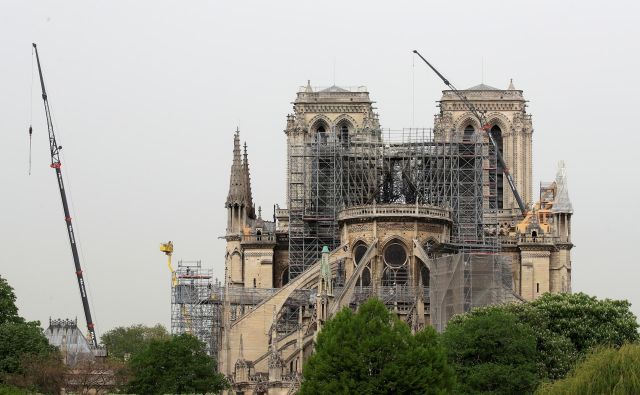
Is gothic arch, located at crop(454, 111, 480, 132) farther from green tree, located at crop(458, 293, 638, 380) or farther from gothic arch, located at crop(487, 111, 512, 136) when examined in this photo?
green tree, located at crop(458, 293, 638, 380)

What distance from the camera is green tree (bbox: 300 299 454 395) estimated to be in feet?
268

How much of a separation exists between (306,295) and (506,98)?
29.5 meters

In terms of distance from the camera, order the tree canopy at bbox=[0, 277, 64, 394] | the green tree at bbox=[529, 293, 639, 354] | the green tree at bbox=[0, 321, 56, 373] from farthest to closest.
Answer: the green tree at bbox=[0, 321, 56, 373] → the tree canopy at bbox=[0, 277, 64, 394] → the green tree at bbox=[529, 293, 639, 354]

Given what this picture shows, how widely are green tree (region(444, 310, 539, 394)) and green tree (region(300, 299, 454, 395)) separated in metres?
6.26

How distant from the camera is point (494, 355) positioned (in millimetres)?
92125

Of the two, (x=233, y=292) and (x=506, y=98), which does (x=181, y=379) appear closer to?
(x=233, y=292)

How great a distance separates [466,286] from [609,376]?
4370 cm

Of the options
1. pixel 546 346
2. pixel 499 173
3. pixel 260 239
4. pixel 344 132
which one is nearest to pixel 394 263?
pixel 260 239

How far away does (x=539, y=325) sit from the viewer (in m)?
98.0

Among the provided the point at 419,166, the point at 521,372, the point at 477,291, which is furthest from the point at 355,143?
the point at 521,372

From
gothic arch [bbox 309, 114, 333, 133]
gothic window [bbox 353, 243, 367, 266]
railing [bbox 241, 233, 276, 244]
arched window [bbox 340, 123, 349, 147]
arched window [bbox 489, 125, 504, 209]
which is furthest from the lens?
gothic arch [bbox 309, 114, 333, 133]

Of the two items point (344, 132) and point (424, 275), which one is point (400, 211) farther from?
point (344, 132)

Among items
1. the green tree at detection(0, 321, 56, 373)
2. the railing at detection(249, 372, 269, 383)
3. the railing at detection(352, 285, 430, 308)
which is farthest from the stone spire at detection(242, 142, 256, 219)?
the green tree at detection(0, 321, 56, 373)

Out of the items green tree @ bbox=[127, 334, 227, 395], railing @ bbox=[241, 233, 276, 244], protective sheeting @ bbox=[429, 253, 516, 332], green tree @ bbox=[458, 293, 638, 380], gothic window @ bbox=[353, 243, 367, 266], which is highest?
railing @ bbox=[241, 233, 276, 244]
